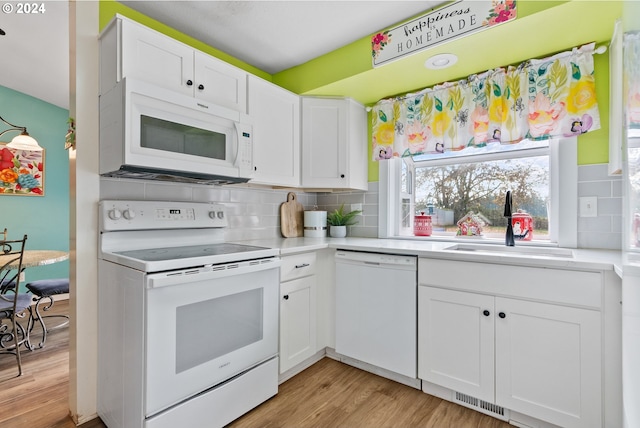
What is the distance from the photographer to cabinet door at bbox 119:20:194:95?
154 centimetres

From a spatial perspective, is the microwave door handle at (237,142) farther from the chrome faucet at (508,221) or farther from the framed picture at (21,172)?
the framed picture at (21,172)

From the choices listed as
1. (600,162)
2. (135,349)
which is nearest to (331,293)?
(135,349)

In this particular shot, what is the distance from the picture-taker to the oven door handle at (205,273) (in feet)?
4.33

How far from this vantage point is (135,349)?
1.37 metres

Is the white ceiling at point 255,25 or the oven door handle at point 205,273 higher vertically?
the white ceiling at point 255,25

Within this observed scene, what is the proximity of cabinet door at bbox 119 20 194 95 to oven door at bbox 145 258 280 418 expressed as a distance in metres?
1.02

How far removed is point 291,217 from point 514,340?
6.04 feet

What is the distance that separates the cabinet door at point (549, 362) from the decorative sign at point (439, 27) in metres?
1.47

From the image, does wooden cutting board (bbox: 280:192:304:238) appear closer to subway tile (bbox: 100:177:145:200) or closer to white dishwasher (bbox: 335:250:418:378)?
white dishwasher (bbox: 335:250:418:378)

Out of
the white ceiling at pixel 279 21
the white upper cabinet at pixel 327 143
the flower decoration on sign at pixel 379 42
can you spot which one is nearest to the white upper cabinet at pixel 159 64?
the white ceiling at pixel 279 21

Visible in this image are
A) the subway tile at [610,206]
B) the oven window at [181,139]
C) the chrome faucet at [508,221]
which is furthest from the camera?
the chrome faucet at [508,221]

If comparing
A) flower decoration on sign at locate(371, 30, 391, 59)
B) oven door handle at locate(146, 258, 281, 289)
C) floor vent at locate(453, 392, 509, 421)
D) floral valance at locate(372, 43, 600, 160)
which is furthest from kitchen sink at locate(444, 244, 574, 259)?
flower decoration on sign at locate(371, 30, 391, 59)

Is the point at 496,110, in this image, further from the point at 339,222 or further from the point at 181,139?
the point at 181,139

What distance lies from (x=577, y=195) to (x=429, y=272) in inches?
40.5
